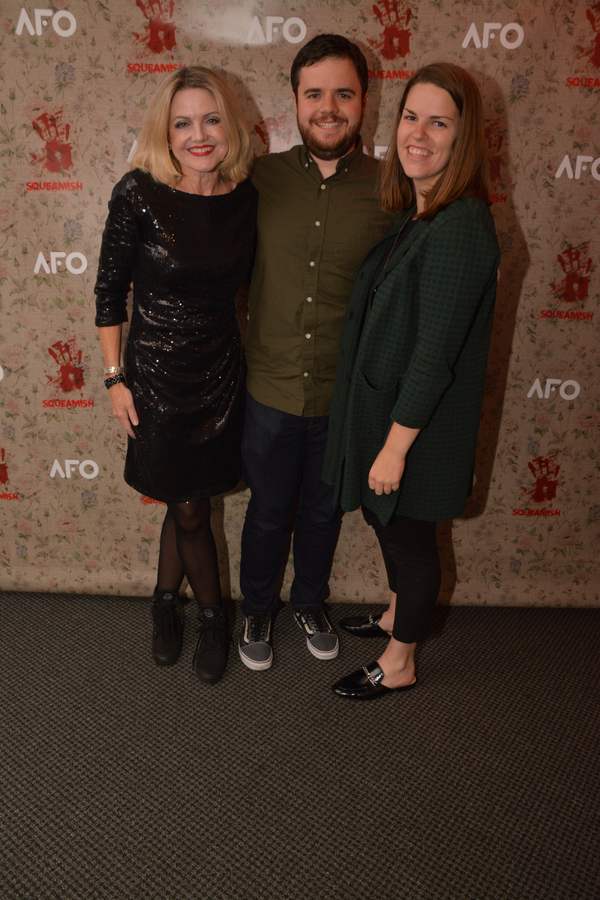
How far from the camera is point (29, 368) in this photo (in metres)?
1.92

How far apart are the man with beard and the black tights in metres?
0.16

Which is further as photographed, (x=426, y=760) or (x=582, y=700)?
(x=582, y=700)

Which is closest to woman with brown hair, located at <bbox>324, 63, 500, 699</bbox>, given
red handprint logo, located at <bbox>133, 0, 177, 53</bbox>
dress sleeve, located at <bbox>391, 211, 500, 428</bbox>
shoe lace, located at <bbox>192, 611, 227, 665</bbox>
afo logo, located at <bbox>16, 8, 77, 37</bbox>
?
dress sleeve, located at <bbox>391, 211, 500, 428</bbox>

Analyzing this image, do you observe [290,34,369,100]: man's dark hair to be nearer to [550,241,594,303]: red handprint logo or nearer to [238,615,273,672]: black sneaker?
[550,241,594,303]: red handprint logo

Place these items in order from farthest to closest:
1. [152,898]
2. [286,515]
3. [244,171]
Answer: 1. [286,515]
2. [244,171]
3. [152,898]

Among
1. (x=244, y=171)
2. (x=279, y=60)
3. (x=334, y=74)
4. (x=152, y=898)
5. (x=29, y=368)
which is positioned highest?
(x=279, y=60)

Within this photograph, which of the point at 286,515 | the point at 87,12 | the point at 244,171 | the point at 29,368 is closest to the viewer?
the point at 244,171

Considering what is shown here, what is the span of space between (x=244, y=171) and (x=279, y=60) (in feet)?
1.40

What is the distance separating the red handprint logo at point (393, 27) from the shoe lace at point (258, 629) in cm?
169

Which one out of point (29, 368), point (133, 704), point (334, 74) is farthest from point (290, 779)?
point (334, 74)

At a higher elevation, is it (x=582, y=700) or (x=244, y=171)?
(x=244, y=171)

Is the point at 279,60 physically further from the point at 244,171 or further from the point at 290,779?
the point at 290,779

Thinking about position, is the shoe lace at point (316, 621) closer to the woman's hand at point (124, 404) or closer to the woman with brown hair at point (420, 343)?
the woman with brown hair at point (420, 343)

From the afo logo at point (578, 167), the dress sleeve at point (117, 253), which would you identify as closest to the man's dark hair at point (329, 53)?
the dress sleeve at point (117, 253)
